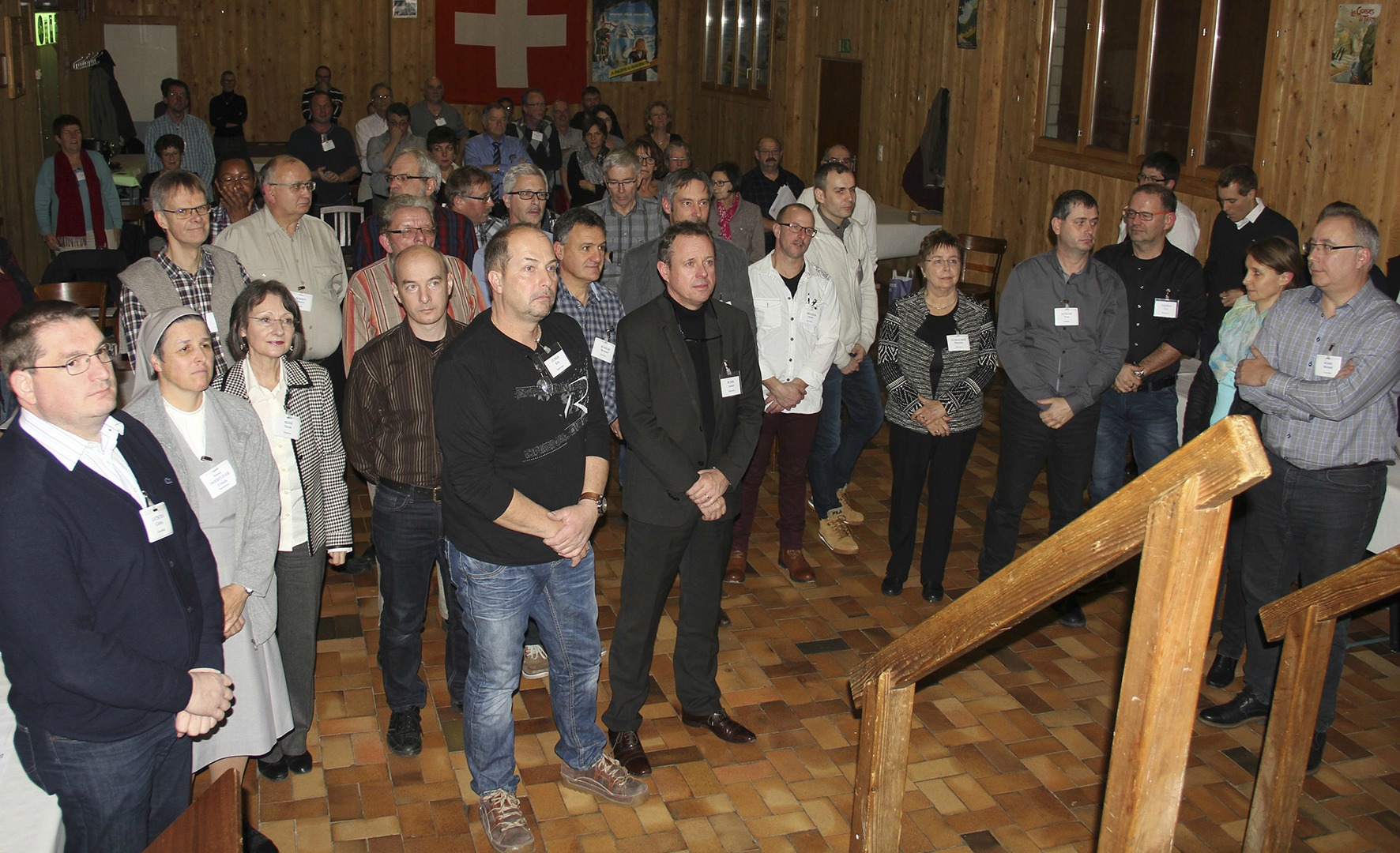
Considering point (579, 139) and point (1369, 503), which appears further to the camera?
point (579, 139)

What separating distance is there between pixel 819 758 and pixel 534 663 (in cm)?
121

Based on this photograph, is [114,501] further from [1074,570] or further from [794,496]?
[794,496]

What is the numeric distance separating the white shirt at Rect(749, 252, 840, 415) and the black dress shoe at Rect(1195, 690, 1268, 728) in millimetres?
1990

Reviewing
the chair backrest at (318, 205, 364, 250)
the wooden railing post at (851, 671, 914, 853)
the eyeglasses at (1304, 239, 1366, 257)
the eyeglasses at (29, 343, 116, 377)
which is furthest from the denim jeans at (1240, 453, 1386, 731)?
the chair backrest at (318, 205, 364, 250)

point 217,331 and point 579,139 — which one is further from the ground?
point 579,139

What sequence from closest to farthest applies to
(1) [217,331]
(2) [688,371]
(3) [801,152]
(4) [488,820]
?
(4) [488,820]
(2) [688,371]
(1) [217,331]
(3) [801,152]

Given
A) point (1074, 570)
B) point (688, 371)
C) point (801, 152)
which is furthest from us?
point (801, 152)

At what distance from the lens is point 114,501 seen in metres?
2.26

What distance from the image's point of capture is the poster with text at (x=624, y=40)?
56.7 ft

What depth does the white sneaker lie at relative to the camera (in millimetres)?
4195

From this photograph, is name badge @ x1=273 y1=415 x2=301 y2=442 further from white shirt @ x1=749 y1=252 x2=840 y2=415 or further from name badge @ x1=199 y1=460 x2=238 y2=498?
white shirt @ x1=749 y1=252 x2=840 y2=415

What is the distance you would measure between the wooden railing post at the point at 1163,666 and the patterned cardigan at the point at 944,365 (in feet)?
10.6

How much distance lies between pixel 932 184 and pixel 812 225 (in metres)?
6.22

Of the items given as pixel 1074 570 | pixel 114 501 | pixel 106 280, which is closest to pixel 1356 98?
pixel 1074 570
